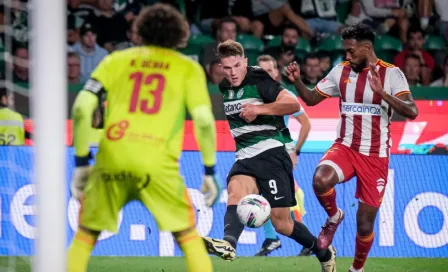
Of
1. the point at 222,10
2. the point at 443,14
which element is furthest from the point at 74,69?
the point at 443,14

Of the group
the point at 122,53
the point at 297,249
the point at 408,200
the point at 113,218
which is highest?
the point at 122,53

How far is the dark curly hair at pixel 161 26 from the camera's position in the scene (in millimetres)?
5309

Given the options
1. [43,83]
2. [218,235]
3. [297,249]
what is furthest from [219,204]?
[43,83]

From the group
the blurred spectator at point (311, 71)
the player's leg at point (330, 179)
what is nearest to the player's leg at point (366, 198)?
the player's leg at point (330, 179)

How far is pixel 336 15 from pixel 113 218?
891 cm

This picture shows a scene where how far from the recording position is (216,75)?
1221cm

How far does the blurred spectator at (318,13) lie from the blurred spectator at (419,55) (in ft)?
3.16

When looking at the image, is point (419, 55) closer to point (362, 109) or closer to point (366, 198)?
point (362, 109)

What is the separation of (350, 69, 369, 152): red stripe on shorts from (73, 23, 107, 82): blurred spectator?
5714mm

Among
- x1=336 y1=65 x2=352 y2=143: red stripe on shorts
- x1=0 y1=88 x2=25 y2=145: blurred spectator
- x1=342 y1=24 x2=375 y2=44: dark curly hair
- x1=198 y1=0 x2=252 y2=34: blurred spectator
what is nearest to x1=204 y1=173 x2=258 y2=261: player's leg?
x1=336 y1=65 x2=352 y2=143: red stripe on shorts

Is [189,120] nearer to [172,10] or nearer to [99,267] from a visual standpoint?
[99,267]

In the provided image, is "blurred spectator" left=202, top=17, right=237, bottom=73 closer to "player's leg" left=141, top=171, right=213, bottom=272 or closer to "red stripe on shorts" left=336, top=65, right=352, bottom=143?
"red stripe on shorts" left=336, top=65, right=352, bottom=143

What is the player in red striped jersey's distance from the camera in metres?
7.52

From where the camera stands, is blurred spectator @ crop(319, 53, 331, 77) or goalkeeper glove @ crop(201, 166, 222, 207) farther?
blurred spectator @ crop(319, 53, 331, 77)
